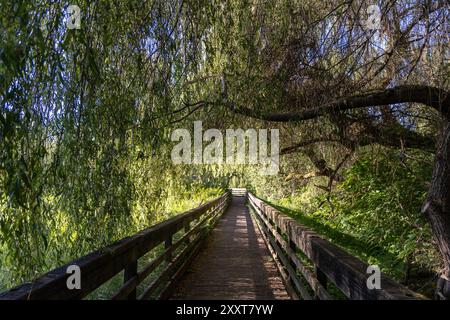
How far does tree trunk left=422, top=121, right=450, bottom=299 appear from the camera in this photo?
170 inches

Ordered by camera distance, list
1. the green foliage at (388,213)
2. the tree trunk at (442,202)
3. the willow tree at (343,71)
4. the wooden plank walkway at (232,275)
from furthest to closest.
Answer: the green foliage at (388,213) < the wooden plank walkway at (232,275) < the willow tree at (343,71) < the tree trunk at (442,202)

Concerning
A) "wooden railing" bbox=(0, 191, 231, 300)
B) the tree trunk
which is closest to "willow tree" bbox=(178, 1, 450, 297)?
the tree trunk

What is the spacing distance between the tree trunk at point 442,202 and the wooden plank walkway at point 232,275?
6.16ft

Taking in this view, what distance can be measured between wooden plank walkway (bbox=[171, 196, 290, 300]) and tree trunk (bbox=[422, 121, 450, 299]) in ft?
6.16

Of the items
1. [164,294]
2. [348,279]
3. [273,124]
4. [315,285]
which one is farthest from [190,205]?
[348,279]

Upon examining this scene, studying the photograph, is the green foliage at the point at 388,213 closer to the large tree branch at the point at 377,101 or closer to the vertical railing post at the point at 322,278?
the large tree branch at the point at 377,101

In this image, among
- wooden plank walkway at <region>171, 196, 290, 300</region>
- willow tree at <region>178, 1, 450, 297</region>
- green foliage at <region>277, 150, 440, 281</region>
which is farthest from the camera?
green foliage at <region>277, 150, 440, 281</region>

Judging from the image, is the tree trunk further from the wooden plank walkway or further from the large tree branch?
the wooden plank walkway

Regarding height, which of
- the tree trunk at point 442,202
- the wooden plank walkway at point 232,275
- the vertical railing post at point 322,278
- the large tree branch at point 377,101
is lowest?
the wooden plank walkway at point 232,275

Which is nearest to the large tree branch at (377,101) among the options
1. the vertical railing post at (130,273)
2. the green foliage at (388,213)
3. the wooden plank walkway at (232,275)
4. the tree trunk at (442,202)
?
the tree trunk at (442,202)

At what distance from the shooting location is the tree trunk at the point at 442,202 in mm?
4328

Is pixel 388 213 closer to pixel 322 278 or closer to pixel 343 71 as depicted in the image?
pixel 343 71

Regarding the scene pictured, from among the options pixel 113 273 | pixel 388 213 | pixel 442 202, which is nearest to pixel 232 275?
pixel 442 202

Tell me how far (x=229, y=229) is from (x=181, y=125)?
7.66 metres
